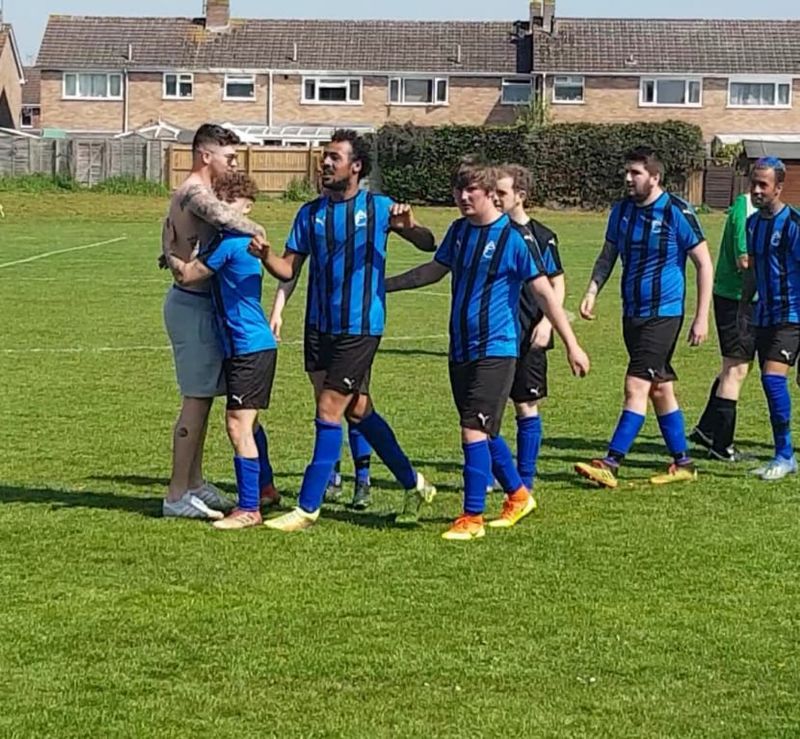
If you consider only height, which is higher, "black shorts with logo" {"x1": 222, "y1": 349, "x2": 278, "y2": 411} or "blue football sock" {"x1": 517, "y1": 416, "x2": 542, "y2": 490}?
"black shorts with logo" {"x1": 222, "y1": 349, "x2": 278, "y2": 411}

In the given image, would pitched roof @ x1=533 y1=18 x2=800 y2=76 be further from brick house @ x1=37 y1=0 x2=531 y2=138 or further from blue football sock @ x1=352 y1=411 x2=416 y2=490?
blue football sock @ x1=352 y1=411 x2=416 y2=490

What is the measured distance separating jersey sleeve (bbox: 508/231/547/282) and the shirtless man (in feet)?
4.34

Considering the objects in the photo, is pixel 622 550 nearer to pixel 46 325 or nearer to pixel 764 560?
pixel 764 560

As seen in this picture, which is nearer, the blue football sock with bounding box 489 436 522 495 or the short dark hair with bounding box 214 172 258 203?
the short dark hair with bounding box 214 172 258 203

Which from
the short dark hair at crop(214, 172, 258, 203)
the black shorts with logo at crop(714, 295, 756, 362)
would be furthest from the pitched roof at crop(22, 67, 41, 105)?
the short dark hair at crop(214, 172, 258, 203)

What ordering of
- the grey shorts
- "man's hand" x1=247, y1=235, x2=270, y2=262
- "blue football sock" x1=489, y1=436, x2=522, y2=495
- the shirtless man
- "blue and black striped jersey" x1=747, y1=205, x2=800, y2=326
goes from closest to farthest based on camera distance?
"man's hand" x1=247, y1=235, x2=270, y2=262 < the shirtless man < the grey shorts < "blue football sock" x1=489, y1=436, x2=522, y2=495 < "blue and black striped jersey" x1=747, y1=205, x2=800, y2=326

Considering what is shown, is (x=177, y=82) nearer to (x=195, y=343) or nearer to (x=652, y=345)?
(x=652, y=345)

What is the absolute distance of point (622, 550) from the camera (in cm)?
836

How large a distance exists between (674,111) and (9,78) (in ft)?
114

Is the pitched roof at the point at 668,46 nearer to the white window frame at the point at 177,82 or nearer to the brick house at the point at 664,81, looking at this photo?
the brick house at the point at 664,81

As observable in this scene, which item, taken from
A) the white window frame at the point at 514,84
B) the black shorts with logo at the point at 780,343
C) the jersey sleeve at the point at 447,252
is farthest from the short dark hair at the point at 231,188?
the white window frame at the point at 514,84

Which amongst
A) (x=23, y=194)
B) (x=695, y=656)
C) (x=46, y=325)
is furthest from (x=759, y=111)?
(x=695, y=656)

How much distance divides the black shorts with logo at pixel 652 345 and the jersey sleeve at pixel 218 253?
2.89m

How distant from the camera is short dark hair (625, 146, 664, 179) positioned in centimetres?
994
